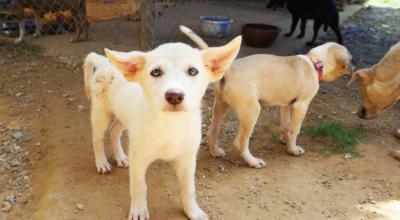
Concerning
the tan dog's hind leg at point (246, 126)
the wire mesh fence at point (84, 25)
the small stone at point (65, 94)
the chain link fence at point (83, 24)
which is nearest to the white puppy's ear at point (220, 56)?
the tan dog's hind leg at point (246, 126)

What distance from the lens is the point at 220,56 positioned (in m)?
2.59

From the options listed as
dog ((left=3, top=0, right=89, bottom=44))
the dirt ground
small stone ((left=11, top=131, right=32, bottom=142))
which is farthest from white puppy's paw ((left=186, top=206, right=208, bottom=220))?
dog ((left=3, top=0, right=89, bottom=44))

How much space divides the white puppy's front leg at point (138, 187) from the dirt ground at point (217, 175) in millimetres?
167

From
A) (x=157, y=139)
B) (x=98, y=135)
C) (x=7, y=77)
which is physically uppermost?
(x=157, y=139)

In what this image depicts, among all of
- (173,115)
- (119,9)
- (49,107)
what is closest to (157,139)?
(173,115)

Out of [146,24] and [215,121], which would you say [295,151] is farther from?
[146,24]

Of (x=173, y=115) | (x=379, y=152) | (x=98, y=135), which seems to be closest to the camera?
(x=173, y=115)

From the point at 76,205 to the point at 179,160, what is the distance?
0.99 meters

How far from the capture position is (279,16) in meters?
10.5

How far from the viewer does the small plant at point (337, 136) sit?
4363 millimetres

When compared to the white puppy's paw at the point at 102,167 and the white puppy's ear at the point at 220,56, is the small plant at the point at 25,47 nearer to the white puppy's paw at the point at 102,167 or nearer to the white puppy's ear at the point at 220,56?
the white puppy's paw at the point at 102,167

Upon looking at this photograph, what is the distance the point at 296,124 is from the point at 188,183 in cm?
159

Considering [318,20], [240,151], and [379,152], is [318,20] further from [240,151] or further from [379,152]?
[240,151]

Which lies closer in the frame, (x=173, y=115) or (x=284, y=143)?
(x=173, y=115)
